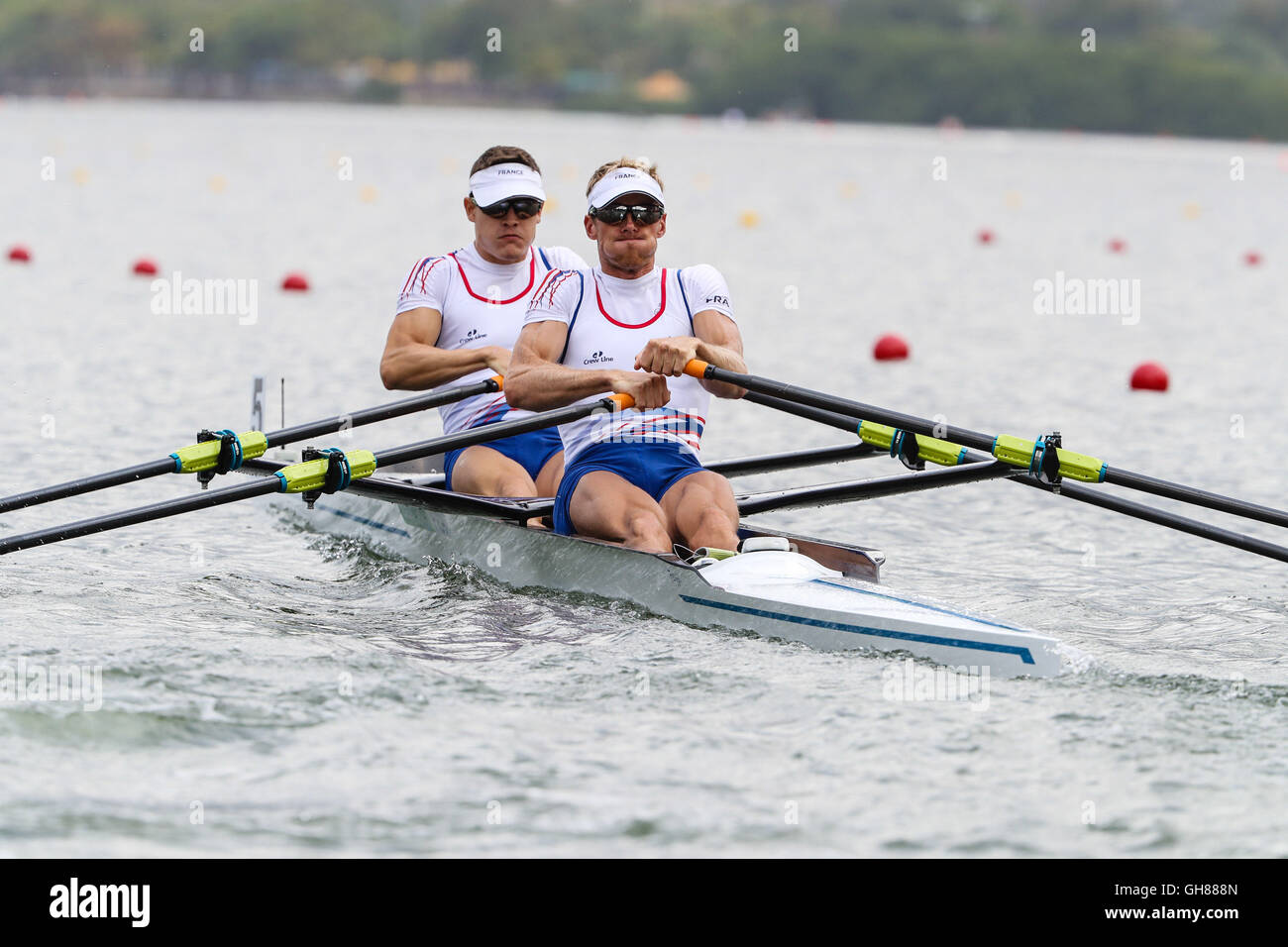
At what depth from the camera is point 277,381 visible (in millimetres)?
14414

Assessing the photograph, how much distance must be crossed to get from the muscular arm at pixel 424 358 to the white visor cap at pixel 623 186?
1.31m

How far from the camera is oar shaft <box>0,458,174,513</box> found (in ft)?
23.5

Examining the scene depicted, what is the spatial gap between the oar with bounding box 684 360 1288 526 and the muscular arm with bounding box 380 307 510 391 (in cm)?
163

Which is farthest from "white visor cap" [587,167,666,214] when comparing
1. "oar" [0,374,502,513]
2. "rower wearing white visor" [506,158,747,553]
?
"oar" [0,374,502,513]

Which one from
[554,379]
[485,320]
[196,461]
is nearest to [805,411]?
[554,379]

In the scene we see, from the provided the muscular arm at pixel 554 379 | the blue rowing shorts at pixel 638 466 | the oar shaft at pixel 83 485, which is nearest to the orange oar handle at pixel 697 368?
the muscular arm at pixel 554 379

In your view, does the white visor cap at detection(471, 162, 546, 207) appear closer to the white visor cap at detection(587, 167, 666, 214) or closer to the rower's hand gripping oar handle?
the white visor cap at detection(587, 167, 666, 214)

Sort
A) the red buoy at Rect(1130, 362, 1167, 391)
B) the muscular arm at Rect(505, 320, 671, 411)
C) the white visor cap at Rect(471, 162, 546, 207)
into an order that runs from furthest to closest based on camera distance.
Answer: the red buoy at Rect(1130, 362, 1167, 391) < the white visor cap at Rect(471, 162, 546, 207) < the muscular arm at Rect(505, 320, 671, 411)

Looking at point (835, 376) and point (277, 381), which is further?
point (835, 376)

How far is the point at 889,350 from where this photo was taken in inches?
648
